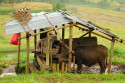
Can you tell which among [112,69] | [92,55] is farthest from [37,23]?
[112,69]

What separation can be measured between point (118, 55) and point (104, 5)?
73.1m

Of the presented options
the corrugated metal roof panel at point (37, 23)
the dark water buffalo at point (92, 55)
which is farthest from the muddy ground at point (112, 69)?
the corrugated metal roof panel at point (37, 23)

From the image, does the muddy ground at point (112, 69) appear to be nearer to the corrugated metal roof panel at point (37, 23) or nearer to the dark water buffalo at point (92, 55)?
the dark water buffalo at point (92, 55)

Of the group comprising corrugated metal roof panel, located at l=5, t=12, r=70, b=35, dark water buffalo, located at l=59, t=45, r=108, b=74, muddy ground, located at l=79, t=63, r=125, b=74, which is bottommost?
muddy ground, located at l=79, t=63, r=125, b=74

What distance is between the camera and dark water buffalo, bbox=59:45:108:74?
1037 cm

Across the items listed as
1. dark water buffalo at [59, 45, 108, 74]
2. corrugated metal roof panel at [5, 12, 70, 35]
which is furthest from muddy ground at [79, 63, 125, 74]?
corrugated metal roof panel at [5, 12, 70, 35]

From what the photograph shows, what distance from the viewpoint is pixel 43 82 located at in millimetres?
6969

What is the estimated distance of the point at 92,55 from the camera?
10422mm

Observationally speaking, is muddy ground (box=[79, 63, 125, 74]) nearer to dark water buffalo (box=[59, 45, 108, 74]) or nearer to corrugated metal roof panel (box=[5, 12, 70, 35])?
dark water buffalo (box=[59, 45, 108, 74])

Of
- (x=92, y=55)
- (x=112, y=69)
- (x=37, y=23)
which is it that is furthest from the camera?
(x=112, y=69)

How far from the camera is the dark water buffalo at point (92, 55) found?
408 inches

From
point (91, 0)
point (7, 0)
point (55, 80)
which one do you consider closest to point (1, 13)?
point (7, 0)

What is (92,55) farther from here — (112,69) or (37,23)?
(37,23)

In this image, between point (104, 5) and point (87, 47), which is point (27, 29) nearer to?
point (87, 47)
